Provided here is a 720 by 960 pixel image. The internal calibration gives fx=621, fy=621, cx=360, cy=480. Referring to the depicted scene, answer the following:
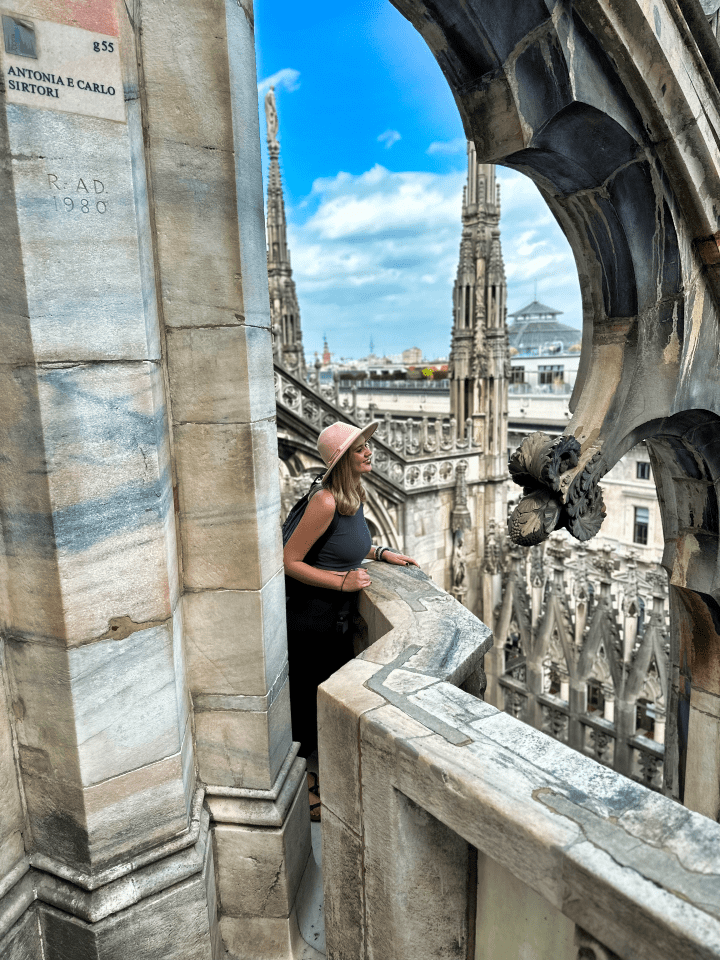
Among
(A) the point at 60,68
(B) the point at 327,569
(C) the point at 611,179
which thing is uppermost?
(C) the point at 611,179

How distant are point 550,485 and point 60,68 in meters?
2.76

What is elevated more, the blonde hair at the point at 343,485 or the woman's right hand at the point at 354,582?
the blonde hair at the point at 343,485

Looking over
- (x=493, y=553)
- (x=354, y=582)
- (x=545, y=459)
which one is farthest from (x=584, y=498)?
(x=493, y=553)

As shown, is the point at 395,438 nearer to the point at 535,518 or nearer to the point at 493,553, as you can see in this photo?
the point at 493,553

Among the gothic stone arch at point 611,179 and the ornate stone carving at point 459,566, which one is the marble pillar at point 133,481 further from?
the ornate stone carving at point 459,566

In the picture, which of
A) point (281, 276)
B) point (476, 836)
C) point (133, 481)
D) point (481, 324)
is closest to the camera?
point (476, 836)

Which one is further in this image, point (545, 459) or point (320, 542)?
point (545, 459)

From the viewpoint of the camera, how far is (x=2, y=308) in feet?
5.27

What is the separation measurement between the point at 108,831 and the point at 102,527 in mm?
937

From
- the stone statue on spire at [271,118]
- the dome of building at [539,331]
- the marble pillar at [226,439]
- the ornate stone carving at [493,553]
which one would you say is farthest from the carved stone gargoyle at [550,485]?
the dome of building at [539,331]

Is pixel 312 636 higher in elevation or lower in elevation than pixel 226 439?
lower

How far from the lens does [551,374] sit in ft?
132

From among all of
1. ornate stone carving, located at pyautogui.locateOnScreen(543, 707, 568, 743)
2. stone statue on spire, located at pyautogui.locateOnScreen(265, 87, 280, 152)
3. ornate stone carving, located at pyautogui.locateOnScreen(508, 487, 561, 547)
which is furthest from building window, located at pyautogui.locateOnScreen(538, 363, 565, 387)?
ornate stone carving, located at pyautogui.locateOnScreen(508, 487, 561, 547)

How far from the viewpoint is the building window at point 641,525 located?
84.3 feet
